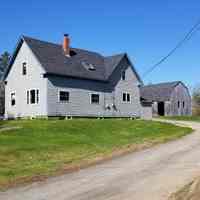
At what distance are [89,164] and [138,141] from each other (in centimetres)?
933

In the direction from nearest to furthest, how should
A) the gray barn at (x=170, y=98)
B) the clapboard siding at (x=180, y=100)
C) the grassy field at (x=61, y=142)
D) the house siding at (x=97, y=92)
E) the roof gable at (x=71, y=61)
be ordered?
the grassy field at (x=61, y=142)
the house siding at (x=97, y=92)
the roof gable at (x=71, y=61)
the gray barn at (x=170, y=98)
the clapboard siding at (x=180, y=100)

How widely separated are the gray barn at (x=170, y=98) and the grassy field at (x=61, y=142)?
1090 inches

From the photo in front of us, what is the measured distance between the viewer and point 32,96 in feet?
130

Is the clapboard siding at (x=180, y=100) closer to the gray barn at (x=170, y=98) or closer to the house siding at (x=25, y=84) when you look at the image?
the gray barn at (x=170, y=98)

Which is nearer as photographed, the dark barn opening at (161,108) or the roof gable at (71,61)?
the roof gable at (71,61)

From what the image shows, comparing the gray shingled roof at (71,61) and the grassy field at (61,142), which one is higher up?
the gray shingled roof at (71,61)

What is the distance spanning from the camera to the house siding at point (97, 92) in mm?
38281

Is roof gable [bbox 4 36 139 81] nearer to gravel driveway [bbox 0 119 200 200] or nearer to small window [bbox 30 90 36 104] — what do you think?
small window [bbox 30 90 36 104]

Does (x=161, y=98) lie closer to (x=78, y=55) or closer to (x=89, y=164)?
(x=78, y=55)

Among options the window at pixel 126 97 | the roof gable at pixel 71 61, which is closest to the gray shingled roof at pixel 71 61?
the roof gable at pixel 71 61

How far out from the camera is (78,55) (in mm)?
44000

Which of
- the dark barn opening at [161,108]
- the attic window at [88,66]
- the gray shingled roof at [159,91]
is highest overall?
the attic window at [88,66]

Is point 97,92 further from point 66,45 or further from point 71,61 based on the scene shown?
point 66,45

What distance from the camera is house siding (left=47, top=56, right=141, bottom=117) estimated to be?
38281 millimetres
